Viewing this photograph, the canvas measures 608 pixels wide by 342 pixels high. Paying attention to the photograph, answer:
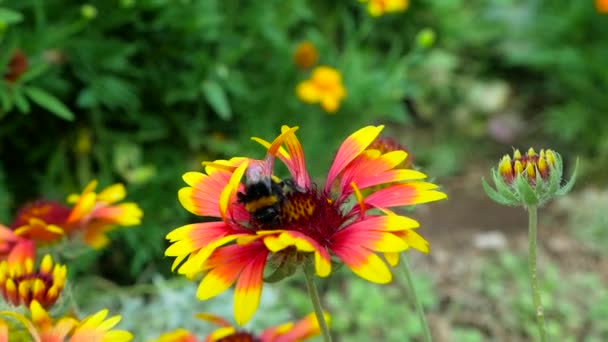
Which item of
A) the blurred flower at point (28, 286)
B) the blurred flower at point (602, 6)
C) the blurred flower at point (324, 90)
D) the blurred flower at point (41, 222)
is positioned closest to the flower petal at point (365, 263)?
the blurred flower at point (28, 286)

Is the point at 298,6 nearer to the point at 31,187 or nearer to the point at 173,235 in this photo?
the point at 31,187

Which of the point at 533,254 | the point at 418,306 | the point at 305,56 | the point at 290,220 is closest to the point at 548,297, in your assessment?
the point at 305,56

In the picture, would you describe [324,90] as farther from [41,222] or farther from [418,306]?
[418,306]

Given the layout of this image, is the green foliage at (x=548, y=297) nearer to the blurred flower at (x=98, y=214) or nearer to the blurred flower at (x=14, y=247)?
the blurred flower at (x=98, y=214)

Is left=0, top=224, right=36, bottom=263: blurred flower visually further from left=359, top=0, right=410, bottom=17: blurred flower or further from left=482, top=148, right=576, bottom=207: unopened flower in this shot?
left=359, top=0, right=410, bottom=17: blurred flower

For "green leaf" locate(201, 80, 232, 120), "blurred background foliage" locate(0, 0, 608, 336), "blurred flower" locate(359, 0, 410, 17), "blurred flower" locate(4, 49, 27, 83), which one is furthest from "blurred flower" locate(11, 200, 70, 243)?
"blurred flower" locate(359, 0, 410, 17)
